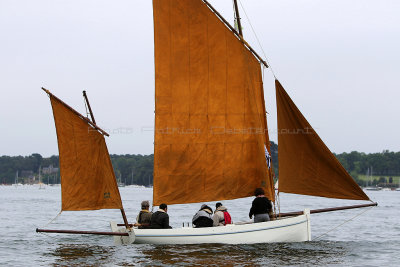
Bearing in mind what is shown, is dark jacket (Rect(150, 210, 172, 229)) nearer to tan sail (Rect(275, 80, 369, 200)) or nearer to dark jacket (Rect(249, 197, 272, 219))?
dark jacket (Rect(249, 197, 272, 219))

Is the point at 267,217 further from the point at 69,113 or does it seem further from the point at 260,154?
the point at 69,113

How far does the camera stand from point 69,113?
987 inches

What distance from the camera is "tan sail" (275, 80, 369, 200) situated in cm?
2484

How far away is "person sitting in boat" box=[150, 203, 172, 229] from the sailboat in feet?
2.64

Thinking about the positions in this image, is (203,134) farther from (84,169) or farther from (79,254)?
(79,254)

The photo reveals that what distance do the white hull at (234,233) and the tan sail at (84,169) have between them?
7.47 feet

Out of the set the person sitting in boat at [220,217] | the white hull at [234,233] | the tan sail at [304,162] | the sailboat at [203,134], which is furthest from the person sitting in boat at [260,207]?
the tan sail at [304,162]

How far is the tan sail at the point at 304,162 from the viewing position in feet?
81.5

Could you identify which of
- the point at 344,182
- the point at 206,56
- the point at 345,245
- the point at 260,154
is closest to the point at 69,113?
the point at 206,56

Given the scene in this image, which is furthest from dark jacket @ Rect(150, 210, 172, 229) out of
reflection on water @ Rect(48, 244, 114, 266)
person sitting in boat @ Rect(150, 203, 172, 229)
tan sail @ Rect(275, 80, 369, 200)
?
tan sail @ Rect(275, 80, 369, 200)

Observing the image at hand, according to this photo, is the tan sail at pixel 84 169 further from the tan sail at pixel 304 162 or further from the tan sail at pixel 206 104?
the tan sail at pixel 304 162

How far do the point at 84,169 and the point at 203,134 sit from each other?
528cm

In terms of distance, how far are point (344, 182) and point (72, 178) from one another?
37.2 ft

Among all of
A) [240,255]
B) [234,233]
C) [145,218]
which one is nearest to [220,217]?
[234,233]
